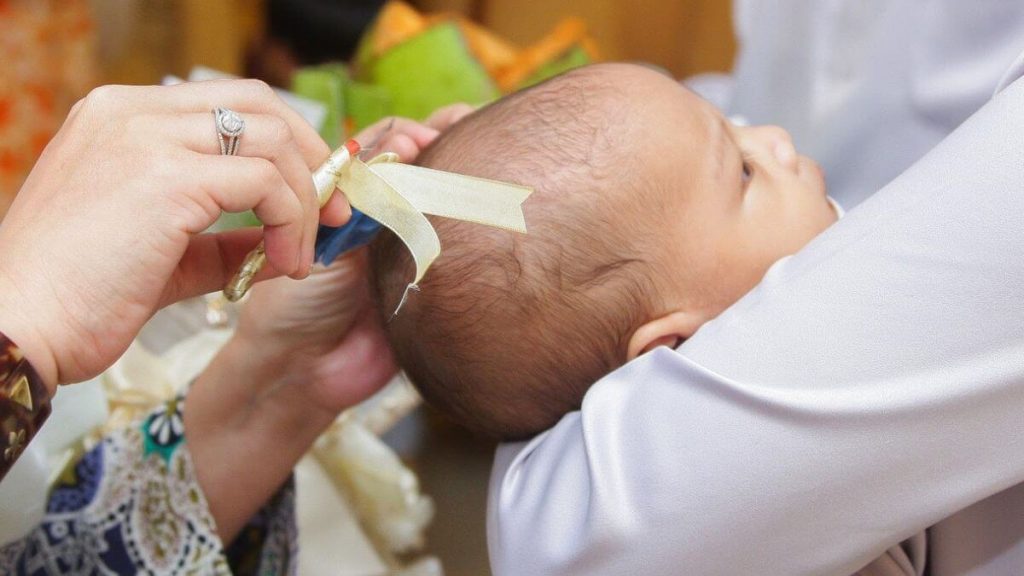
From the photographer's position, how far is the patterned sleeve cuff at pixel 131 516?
2.90ft

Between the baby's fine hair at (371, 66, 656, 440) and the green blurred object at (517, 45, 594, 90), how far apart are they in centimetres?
90

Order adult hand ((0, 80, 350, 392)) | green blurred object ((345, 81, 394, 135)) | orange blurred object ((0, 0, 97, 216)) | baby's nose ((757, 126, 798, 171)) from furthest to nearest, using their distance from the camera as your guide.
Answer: orange blurred object ((0, 0, 97, 216)) → green blurred object ((345, 81, 394, 135)) → baby's nose ((757, 126, 798, 171)) → adult hand ((0, 80, 350, 392))

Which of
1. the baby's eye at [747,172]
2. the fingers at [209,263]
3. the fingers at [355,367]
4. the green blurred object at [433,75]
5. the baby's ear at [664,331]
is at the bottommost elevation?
the fingers at [355,367]

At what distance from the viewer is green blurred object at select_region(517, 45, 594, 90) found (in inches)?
66.4

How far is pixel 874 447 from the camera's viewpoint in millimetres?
588

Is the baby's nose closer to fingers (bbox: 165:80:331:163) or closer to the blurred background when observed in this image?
fingers (bbox: 165:80:331:163)

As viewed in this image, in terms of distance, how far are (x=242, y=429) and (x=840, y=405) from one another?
617mm

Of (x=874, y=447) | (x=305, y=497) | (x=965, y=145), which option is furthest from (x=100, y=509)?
(x=965, y=145)

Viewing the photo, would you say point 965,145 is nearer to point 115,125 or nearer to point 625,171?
point 625,171

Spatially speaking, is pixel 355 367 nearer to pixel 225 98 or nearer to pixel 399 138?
pixel 399 138

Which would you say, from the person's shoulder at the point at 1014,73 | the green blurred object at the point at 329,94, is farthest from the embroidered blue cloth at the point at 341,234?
the green blurred object at the point at 329,94

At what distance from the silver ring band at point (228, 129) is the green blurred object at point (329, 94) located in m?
0.83

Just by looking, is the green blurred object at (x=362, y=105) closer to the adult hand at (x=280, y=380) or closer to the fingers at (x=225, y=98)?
the adult hand at (x=280, y=380)

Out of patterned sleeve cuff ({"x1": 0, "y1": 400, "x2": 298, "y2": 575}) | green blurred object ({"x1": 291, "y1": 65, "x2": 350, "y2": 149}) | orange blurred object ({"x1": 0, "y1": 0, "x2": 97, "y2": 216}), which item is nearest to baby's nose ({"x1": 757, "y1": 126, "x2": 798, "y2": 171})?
patterned sleeve cuff ({"x1": 0, "y1": 400, "x2": 298, "y2": 575})
